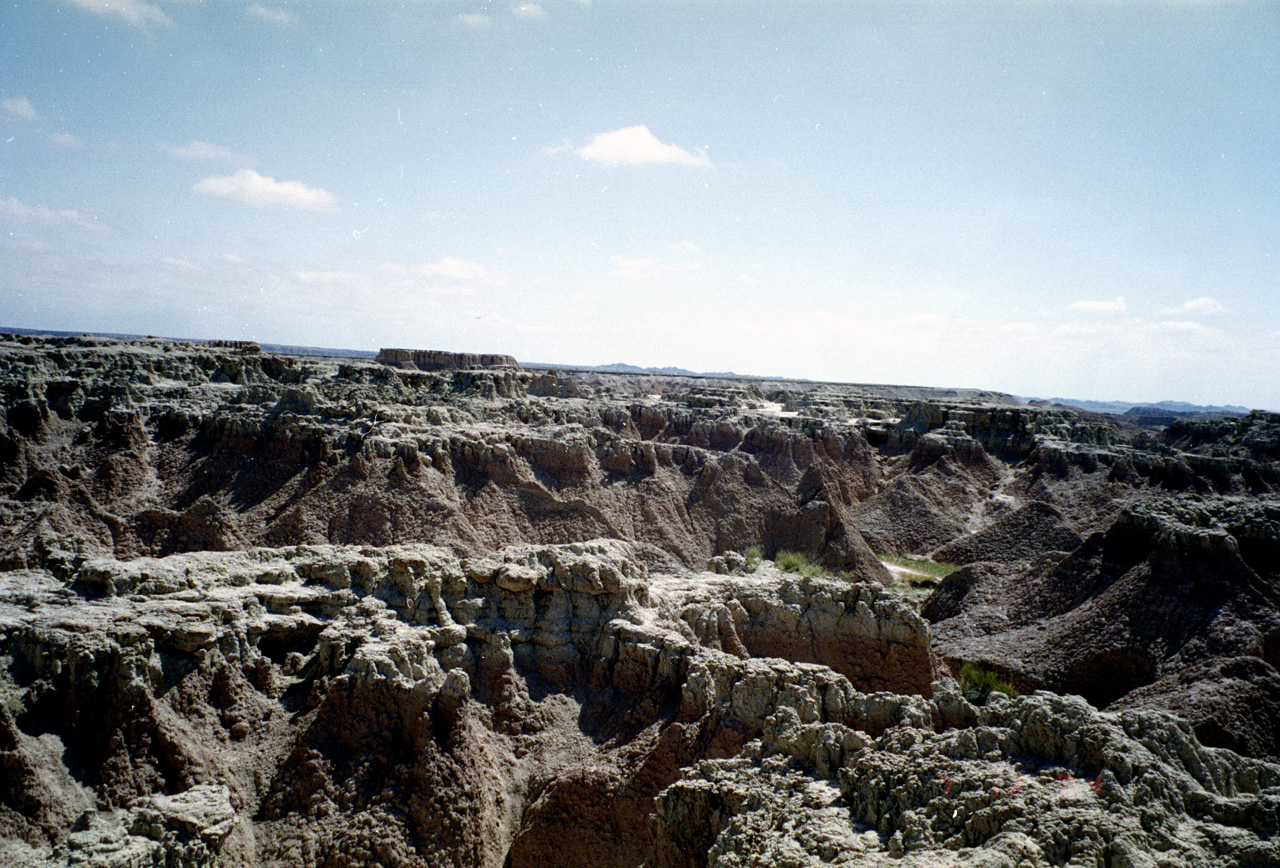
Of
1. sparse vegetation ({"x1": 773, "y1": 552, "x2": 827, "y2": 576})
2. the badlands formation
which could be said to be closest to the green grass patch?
the badlands formation

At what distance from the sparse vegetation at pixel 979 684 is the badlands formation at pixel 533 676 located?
29 cm

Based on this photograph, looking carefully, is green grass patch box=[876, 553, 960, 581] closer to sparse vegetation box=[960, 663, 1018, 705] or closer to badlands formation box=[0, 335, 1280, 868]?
badlands formation box=[0, 335, 1280, 868]

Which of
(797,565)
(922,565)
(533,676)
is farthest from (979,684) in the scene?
(922,565)

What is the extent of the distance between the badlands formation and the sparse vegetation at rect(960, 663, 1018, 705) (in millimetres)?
288

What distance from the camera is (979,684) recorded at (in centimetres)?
2198

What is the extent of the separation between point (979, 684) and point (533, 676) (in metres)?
14.0

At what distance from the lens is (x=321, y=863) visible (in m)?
11.1

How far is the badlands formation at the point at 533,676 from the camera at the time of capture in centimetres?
933

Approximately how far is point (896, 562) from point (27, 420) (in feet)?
135

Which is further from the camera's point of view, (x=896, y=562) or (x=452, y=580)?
(x=896, y=562)

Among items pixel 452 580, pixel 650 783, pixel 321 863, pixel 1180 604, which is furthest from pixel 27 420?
pixel 1180 604

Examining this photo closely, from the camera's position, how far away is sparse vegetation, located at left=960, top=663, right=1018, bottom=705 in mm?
20391

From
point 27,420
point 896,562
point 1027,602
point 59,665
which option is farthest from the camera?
point 896,562

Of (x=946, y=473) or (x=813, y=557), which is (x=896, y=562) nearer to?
(x=813, y=557)
